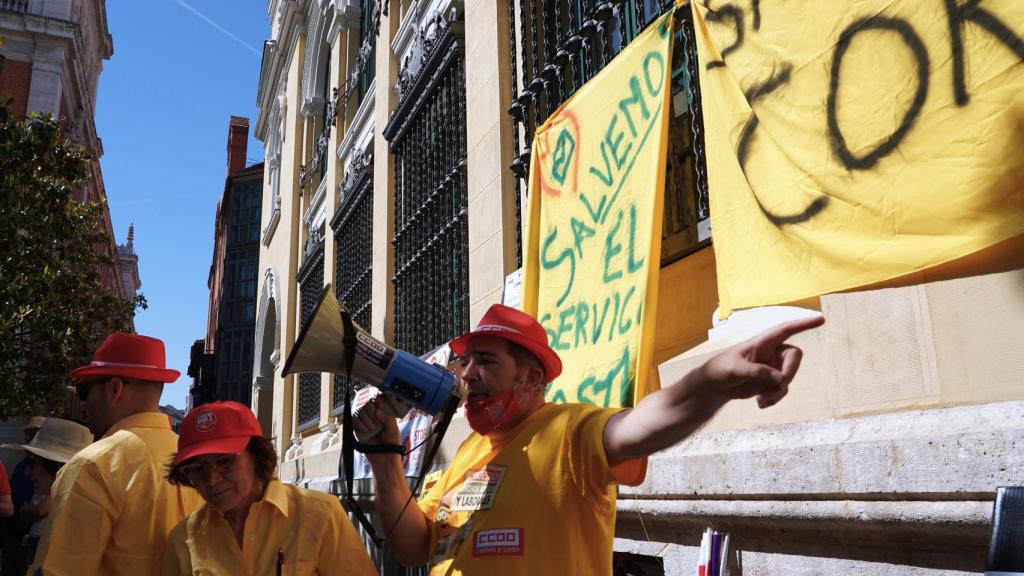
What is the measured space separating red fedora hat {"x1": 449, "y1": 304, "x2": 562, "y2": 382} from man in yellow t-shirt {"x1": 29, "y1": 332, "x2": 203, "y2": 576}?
4.47 feet

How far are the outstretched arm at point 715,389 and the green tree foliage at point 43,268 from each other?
7.45 metres

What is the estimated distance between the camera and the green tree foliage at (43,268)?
29.0 feet

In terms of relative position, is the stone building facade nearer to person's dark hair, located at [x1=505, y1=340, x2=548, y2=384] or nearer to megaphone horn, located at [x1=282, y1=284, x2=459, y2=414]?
person's dark hair, located at [x1=505, y1=340, x2=548, y2=384]

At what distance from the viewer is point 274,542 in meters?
2.76

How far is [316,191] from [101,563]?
16.4 metres

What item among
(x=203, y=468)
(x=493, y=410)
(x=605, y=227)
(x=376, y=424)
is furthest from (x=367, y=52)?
(x=493, y=410)

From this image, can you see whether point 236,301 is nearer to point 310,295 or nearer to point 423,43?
point 310,295

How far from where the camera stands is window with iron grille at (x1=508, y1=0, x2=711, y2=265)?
4.75 metres

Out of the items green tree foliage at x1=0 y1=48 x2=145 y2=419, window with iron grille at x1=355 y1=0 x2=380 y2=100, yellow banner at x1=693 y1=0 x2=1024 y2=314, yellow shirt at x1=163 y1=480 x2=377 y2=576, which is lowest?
yellow shirt at x1=163 y1=480 x2=377 y2=576

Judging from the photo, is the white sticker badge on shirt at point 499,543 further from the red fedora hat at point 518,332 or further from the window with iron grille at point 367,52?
the window with iron grille at point 367,52

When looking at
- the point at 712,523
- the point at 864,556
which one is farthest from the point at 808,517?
the point at 712,523

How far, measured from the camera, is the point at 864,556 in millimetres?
2732

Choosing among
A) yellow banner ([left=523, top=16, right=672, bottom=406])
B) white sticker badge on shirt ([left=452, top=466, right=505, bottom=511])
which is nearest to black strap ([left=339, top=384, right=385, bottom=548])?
white sticker badge on shirt ([left=452, top=466, right=505, bottom=511])

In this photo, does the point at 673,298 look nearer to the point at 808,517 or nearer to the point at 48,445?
the point at 808,517
